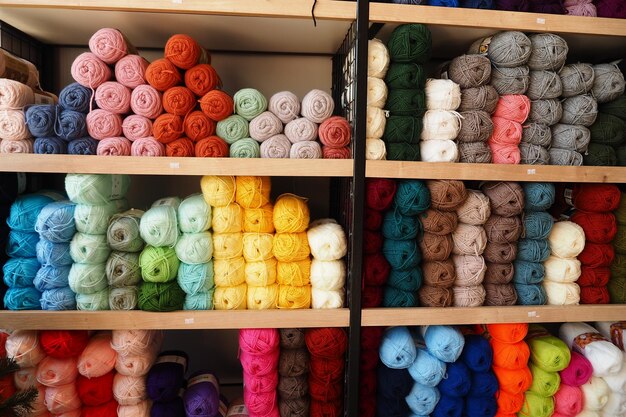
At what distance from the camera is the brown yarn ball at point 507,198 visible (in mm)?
1075

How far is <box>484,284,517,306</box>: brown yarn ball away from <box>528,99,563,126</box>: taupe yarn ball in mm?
491

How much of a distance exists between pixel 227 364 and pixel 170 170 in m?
0.85

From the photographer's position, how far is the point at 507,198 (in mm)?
1076

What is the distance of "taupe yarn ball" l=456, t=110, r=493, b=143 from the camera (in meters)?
1.04

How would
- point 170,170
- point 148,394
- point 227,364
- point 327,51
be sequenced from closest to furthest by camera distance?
point 170,170, point 148,394, point 327,51, point 227,364

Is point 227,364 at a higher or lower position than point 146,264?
lower

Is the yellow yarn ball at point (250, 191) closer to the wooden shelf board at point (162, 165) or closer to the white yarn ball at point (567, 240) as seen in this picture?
the wooden shelf board at point (162, 165)

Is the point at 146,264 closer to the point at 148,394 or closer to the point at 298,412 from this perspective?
the point at 148,394

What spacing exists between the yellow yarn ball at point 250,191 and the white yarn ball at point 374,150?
0.29 m

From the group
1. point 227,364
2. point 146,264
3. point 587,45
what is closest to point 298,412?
point 227,364

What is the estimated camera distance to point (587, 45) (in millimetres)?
1170

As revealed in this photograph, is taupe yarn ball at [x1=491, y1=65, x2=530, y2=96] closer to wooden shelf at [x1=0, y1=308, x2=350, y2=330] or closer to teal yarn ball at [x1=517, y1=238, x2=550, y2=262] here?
teal yarn ball at [x1=517, y1=238, x2=550, y2=262]

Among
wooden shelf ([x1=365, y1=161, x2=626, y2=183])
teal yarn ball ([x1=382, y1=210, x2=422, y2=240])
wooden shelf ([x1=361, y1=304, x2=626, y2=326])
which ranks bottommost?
wooden shelf ([x1=361, y1=304, x2=626, y2=326])

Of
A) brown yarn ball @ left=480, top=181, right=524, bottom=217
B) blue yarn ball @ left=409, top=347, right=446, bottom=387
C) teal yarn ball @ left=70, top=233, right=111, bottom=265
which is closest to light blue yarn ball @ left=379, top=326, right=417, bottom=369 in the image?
blue yarn ball @ left=409, top=347, right=446, bottom=387
